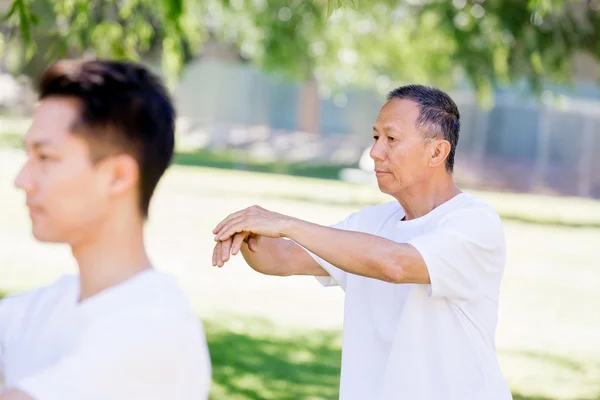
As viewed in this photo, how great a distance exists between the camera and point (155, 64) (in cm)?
3722

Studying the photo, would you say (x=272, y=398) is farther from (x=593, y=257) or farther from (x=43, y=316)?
(x=593, y=257)

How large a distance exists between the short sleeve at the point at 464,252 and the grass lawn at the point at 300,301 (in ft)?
12.4

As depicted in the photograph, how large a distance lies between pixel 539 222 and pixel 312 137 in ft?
52.7

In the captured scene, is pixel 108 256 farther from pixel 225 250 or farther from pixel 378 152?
pixel 378 152

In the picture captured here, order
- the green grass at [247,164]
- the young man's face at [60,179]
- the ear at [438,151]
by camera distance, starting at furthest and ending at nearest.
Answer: the green grass at [247,164]
the ear at [438,151]
the young man's face at [60,179]

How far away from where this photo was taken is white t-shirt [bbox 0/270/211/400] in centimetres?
175

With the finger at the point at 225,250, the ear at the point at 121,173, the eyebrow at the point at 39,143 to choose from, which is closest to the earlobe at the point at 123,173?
the ear at the point at 121,173

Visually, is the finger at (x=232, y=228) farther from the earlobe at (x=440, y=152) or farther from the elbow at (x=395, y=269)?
the earlobe at (x=440, y=152)

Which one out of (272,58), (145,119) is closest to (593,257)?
(272,58)

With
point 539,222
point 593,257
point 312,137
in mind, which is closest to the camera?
point 593,257

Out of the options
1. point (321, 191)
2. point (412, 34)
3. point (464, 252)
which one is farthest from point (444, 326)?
point (321, 191)

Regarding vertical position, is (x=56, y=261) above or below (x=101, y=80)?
below

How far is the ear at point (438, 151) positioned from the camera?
140 inches

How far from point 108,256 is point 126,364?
23 centimetres
